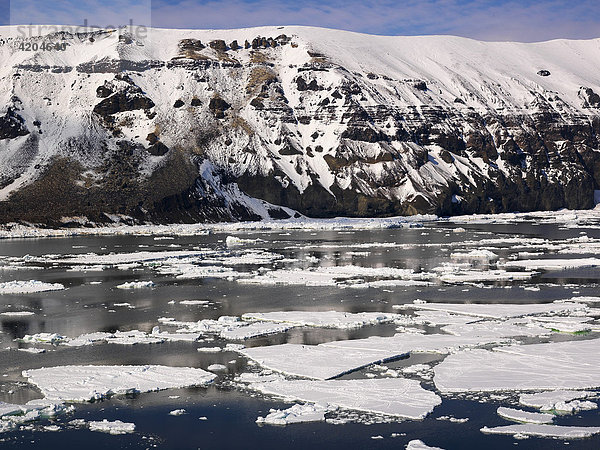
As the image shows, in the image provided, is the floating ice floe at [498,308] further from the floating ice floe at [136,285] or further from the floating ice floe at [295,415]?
the floating ice floe at [136,285]

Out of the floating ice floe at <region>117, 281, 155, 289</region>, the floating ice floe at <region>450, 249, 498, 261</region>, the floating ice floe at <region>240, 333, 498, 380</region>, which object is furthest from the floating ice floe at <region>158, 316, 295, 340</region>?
the floating ice floe at <region>450, 249, 498, 261</region>

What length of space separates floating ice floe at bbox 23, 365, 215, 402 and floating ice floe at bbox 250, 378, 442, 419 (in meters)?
2.25

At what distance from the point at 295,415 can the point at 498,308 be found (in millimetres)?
17118

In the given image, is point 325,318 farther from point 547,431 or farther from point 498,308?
point 547,431

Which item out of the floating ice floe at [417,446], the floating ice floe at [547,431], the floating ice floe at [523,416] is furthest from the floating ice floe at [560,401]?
the floating ice floe at [417,446]

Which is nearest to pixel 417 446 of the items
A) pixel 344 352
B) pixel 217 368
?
pixel 217 368

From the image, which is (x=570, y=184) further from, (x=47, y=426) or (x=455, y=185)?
(x=47, y=426)

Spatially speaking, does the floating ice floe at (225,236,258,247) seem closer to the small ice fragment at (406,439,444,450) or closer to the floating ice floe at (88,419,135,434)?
the floating ice floe at (88,419,135,434)

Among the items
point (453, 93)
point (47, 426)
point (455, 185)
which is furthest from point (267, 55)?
point (47, 426)

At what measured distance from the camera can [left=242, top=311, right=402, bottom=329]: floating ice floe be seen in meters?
30.3

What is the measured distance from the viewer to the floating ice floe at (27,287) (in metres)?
41.1

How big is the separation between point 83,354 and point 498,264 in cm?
3290

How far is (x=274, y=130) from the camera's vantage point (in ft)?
458

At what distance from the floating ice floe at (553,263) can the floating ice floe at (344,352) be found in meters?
24.6
